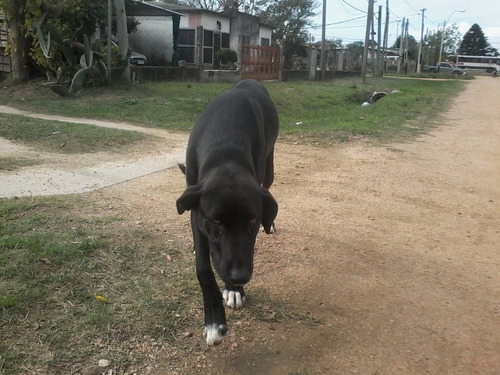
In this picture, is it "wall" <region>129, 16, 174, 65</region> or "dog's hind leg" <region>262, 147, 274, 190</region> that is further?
"wall" <region>129, 16, 174, 65</region>

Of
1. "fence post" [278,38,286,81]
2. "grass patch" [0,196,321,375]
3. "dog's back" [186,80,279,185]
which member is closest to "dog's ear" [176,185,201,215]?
"dog's back" [186,80,279,185]

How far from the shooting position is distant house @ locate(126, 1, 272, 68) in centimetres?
2094

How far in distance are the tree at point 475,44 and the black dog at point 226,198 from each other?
3861 inches

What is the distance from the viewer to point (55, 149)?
7.50m

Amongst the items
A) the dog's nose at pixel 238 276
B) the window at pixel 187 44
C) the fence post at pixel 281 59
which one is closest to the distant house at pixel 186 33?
the window at pixel 187 44

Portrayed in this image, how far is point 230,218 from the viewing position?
2459mm

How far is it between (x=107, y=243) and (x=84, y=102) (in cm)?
937

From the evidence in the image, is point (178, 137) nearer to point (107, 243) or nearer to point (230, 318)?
point (107, 243)

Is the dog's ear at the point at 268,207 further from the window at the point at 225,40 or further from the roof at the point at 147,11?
the window at the point at 225,40

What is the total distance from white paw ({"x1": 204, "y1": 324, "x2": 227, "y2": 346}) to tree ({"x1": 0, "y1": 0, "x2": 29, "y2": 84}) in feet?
41.5

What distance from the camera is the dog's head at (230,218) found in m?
2.43

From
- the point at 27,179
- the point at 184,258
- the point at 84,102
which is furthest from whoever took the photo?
the point at 84,102

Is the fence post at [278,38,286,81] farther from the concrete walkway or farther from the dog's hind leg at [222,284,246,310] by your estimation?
the dog's hind leg at [222,284,246,310]

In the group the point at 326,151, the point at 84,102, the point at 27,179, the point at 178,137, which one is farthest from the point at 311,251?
the point at 84,102
